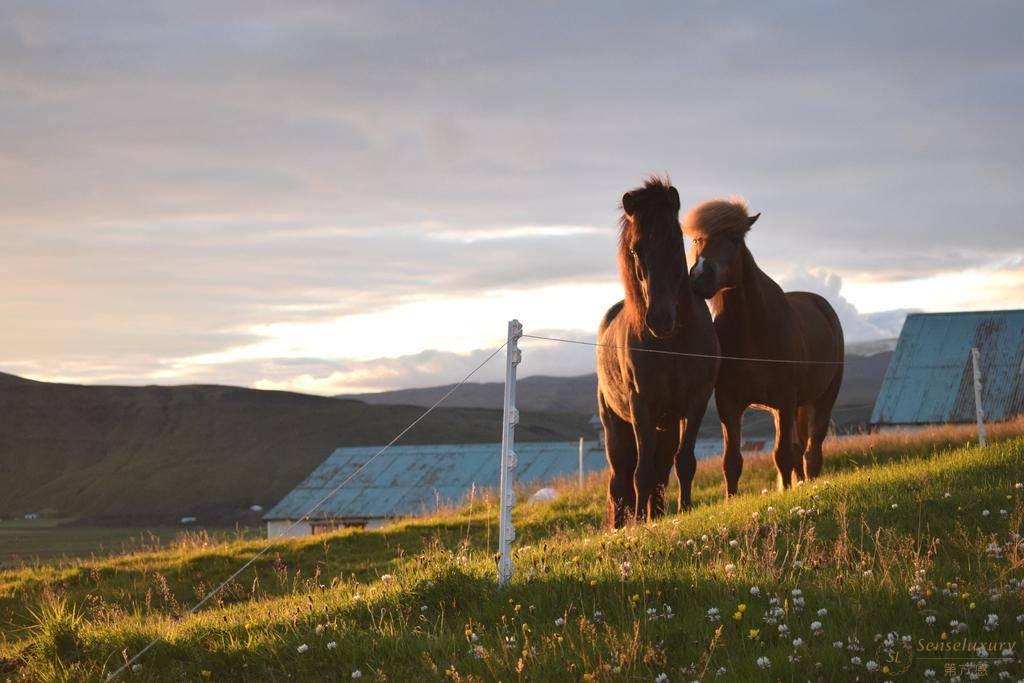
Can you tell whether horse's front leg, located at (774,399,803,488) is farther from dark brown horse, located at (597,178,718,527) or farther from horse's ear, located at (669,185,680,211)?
horse's ear, located at (669,185,680,211)

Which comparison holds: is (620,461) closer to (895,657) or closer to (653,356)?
(653,356)

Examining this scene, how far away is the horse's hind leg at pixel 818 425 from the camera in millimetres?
13570

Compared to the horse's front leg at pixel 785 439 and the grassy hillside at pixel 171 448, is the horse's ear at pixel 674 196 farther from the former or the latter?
the grassy hillside at pixel 171 448

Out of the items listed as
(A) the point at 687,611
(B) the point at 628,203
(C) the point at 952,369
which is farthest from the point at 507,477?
(C) the point at 952,369

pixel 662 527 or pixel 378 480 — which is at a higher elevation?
pixel 662 527

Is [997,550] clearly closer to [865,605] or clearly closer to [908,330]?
[865,605]

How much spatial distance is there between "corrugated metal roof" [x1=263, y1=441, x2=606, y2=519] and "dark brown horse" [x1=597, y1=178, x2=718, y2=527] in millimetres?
38345

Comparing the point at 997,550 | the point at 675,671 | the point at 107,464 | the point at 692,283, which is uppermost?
the point at 692,283

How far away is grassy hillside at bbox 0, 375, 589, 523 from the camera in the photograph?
141375 mm

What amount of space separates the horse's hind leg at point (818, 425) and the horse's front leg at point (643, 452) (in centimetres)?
408

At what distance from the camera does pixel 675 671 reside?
564 cm

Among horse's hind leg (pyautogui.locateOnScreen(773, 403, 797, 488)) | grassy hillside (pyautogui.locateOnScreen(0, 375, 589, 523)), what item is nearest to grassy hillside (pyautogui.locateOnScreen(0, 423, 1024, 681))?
horse's hind leg (pyautogui.locateOnScreen(773, 403, 797, 488))

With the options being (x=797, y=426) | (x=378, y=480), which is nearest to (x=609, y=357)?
(x=797, y=426)

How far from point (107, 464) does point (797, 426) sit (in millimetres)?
175791
